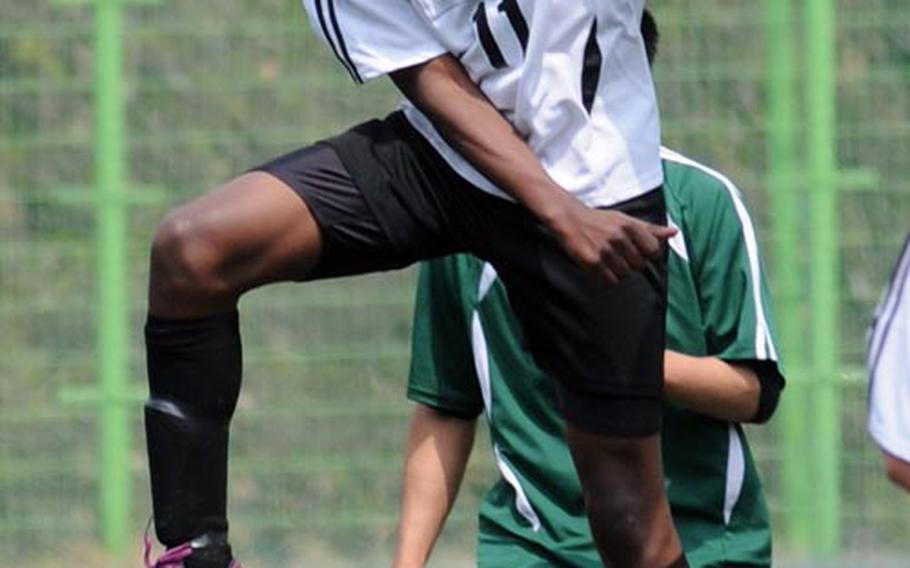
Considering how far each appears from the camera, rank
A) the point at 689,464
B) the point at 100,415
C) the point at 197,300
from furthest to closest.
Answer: the point at 100,415, the point at 689,464, the point at 197,300

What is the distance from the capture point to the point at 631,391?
154 inches

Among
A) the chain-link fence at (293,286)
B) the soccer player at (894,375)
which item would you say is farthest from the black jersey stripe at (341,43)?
the chain-link fence at (293,286)

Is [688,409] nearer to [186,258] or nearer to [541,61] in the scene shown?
[541,61]

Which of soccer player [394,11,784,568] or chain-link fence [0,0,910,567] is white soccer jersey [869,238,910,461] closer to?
soccer player [394,11,784,568]

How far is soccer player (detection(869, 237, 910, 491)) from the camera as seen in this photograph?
3.21 m

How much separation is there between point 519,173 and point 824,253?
9.20 feet

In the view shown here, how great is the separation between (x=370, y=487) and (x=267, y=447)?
0.87 feet

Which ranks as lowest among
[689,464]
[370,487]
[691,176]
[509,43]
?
[370,487]

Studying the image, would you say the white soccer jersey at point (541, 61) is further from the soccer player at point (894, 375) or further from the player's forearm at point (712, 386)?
the soccer player at point (894, 375)

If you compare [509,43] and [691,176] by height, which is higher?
[509,43]

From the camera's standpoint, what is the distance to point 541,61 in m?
3.81

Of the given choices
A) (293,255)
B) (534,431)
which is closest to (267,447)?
(534,431)

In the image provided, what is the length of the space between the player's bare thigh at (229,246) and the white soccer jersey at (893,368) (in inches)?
35.0

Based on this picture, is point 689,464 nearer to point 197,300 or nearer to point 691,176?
point 691,176
